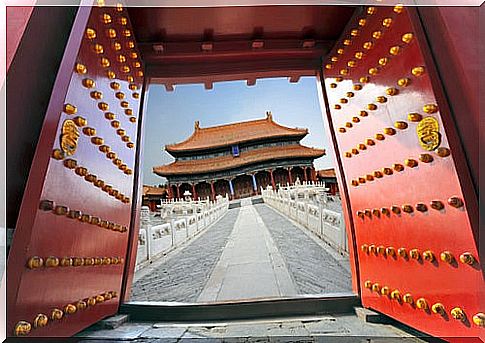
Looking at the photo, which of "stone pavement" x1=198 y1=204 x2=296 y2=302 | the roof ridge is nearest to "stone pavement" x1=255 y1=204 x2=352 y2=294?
"stone pavement" x1=198 y1=204 x2=296 y2=302

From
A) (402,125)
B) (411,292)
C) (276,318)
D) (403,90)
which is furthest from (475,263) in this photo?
(276,318)

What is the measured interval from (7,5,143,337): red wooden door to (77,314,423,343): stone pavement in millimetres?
198

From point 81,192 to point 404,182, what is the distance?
1.55 meters

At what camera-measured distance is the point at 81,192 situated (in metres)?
1.53

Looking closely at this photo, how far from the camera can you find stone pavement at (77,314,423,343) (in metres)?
1.67

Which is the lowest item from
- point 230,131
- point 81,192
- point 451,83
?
point 81,192

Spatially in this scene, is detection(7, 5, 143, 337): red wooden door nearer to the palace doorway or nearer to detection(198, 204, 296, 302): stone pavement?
the palace doorway

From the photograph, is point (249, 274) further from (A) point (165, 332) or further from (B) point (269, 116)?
(B) point (269, 116)

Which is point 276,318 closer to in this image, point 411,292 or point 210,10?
point 411,292

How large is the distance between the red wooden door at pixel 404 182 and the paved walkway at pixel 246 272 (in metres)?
0.97

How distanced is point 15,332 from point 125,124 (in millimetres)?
1387

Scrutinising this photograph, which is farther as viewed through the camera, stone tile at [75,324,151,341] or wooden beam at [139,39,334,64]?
wooden beam at [139,39,334,64]

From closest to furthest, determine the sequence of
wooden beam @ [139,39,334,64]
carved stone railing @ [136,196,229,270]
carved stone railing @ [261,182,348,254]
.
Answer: wooden beam @ [139,39,334,64]
carved stone railing @ [261,182,348,254]
carved stone railing @ [136,196,229,270]

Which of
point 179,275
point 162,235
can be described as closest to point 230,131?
point 162,235
